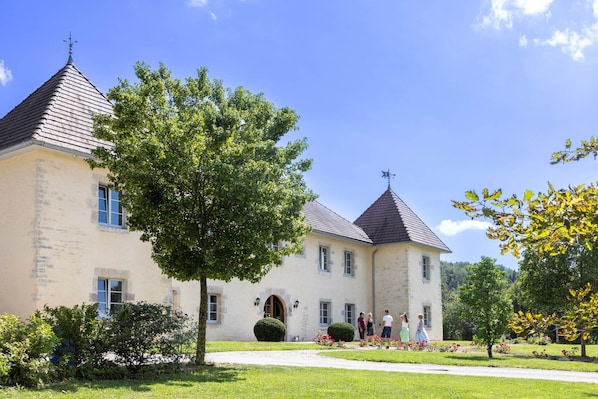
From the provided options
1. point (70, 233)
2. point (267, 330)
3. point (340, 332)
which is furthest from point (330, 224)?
point (70, 233)

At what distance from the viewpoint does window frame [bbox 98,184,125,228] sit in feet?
58.9

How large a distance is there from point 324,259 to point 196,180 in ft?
56.7

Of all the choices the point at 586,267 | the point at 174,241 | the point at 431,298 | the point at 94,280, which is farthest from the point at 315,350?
the point at 431,298

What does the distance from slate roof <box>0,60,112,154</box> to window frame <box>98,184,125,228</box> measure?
1385 mm

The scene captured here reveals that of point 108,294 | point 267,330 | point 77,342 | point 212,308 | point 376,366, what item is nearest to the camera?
point 77,342

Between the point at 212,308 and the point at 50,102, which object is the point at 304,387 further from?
the point at 212,308

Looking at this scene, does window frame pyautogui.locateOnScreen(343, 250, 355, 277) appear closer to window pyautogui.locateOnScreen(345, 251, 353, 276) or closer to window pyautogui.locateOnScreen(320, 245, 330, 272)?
window pyautogui.locateOnScreen(345, 251, 353, 276)

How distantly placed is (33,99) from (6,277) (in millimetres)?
5549

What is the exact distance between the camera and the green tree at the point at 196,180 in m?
12.2

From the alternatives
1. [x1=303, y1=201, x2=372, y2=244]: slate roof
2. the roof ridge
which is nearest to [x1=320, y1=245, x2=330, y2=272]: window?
[x1=303, y1=201, x2=372, y2=244]: slate roof

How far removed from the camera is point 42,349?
1005cm

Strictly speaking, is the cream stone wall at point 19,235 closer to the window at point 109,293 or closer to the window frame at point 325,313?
the window at point 109,293

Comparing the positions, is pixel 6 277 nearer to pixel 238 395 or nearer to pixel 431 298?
pixel 238 395

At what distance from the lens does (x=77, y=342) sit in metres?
11.0
